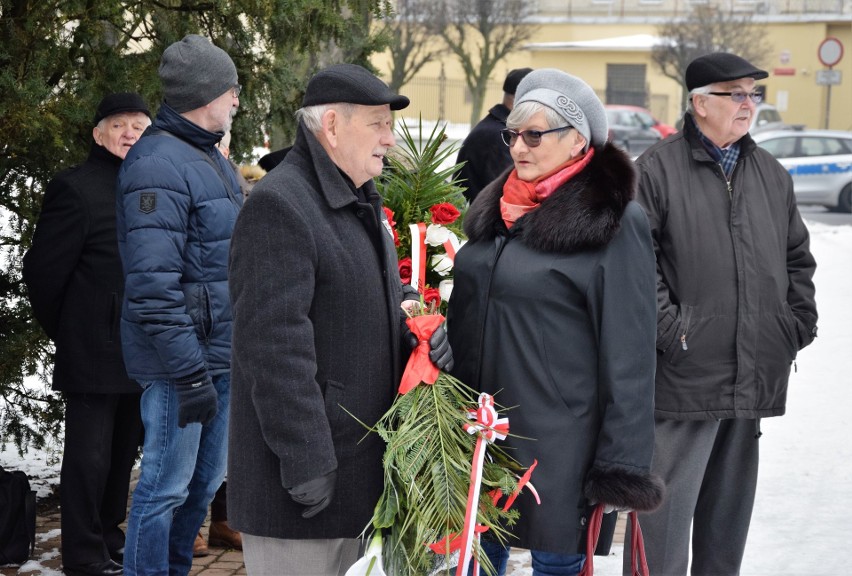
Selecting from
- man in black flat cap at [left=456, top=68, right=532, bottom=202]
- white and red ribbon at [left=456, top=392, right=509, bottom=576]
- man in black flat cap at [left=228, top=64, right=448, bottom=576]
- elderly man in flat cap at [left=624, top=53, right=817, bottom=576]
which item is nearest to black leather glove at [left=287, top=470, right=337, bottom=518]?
man in black flat cap at [left=228, top=64, right=448, bottom=576]

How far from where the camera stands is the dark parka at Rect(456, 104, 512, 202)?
6.45 metres

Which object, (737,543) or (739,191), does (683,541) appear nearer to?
(737,543)

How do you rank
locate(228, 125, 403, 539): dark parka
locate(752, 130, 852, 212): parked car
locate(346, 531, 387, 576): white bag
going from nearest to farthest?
locate(228, 125, 403, 539): dark parka < locate(346, 531, 387, 576): white bag < locate(752, 130, 852, 212): parked car

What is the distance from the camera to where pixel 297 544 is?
9.73 feet

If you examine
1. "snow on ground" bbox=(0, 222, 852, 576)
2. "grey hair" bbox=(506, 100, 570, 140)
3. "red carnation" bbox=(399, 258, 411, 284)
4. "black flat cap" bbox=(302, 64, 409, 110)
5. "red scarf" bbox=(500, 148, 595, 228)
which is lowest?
"snow on ground" bbox=(0, 222, 852, 576)

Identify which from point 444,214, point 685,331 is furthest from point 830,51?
point 444,214

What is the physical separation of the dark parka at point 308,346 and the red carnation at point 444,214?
0.67 meters

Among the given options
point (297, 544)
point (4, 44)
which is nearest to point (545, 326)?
point (297, 544)

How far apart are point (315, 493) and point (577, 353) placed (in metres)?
0.85

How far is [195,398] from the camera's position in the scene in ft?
12.3

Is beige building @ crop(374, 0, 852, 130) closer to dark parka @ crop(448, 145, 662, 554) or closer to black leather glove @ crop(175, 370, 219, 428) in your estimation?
black leather glove @ crop(175, 370, 219, 428)

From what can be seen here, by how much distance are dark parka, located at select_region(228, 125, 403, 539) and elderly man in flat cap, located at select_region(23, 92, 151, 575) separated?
174 centimetres

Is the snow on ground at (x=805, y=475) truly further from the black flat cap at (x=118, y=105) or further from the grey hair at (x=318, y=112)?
the grey hair at (x=318, y=112)

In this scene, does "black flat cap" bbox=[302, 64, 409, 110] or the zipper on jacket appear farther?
the zipper on jacket
